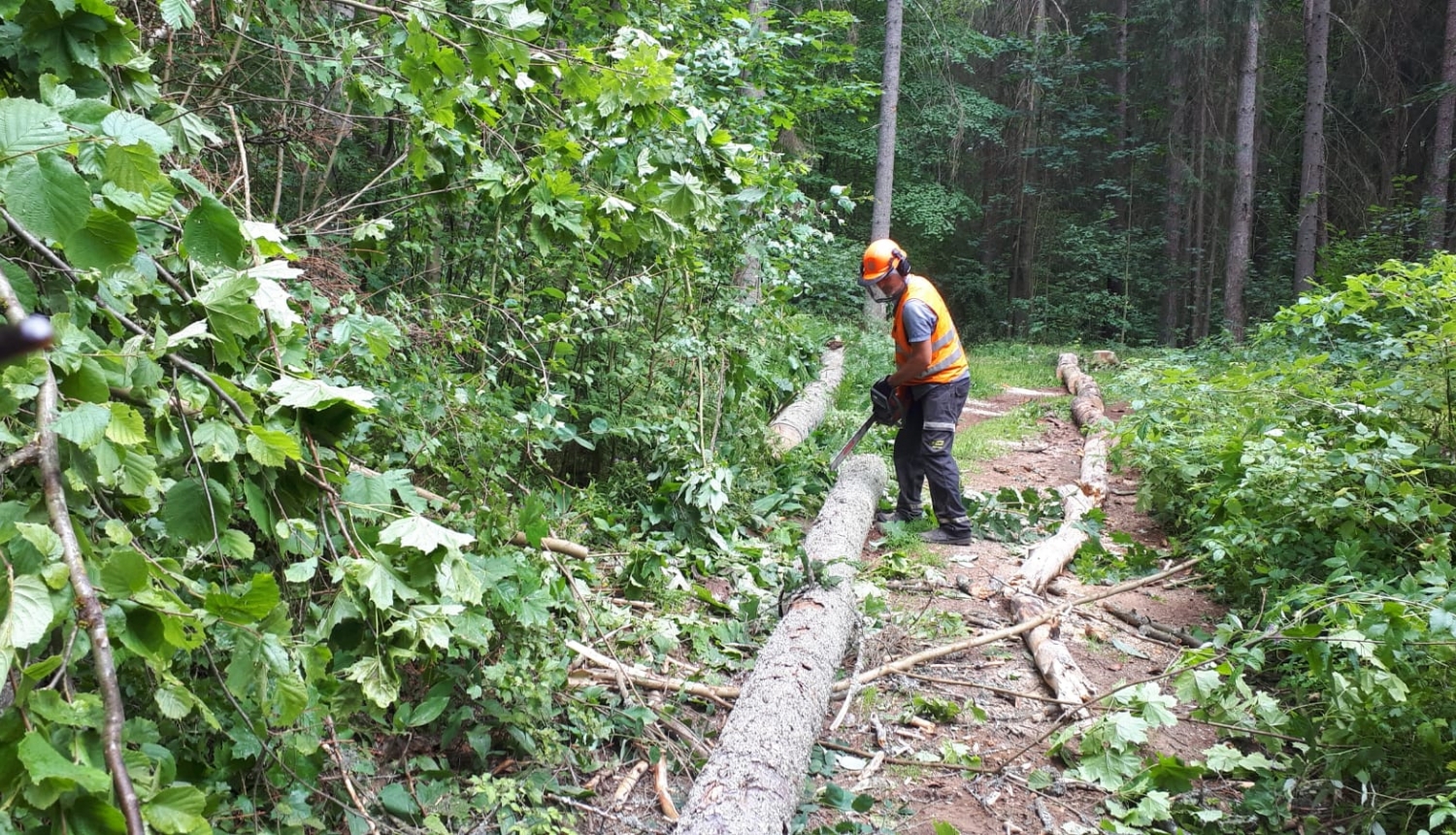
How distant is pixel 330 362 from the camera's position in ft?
10.7

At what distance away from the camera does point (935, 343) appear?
20.8 ft

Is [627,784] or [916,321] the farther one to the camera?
[916,321]

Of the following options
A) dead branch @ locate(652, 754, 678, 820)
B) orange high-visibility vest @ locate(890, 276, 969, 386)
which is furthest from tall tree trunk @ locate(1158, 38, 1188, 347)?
dead branch @ locate(652, 754, 678, 820)

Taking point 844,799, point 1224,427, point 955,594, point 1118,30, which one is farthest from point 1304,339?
point 1118,30

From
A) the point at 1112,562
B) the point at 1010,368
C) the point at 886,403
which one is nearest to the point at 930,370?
the point at 886,403

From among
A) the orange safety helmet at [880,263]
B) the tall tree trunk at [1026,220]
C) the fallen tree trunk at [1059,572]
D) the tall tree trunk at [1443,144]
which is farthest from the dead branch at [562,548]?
the tall tree trunk at [1026,220]

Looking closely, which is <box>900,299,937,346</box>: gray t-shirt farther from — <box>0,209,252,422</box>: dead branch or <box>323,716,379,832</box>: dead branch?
<box>0,209,252,422</box>: dead branch

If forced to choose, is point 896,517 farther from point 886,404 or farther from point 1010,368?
point 1010,368

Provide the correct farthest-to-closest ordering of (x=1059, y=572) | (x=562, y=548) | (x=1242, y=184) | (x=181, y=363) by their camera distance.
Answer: (x=1242, y=184)
(x=1059, y=572)
(x=562, y=548)
(x=181, y=363)

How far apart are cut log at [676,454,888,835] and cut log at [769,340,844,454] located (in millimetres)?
2390

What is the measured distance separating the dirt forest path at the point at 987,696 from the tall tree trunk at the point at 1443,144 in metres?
13.1

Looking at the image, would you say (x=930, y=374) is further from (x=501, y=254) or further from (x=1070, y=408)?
(x=1070, y=408)

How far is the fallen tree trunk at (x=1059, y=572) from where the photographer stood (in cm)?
433

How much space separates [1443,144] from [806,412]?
1518cm
